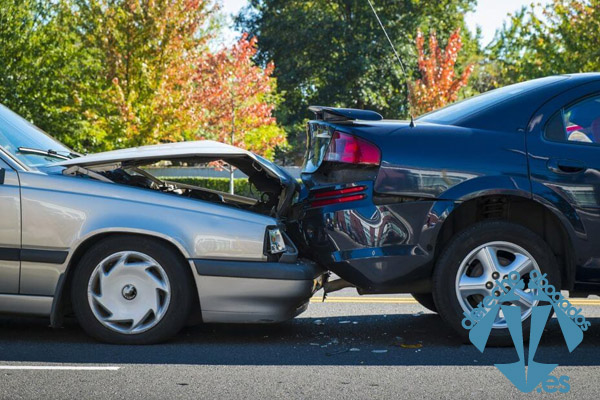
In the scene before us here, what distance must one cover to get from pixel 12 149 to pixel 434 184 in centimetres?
276

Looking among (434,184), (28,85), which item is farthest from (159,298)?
(28,85)

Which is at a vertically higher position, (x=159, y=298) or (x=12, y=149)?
(x=12, y=149)

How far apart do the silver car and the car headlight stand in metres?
0.01

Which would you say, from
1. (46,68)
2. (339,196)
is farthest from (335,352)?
(46,68)

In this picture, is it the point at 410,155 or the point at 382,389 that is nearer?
the point at 382,389

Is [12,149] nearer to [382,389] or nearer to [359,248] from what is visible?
[359,248]

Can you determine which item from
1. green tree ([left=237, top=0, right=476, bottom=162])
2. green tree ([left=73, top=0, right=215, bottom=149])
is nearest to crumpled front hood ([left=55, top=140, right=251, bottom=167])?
green tree ([left=73, top=0, right=215, bottom=149])

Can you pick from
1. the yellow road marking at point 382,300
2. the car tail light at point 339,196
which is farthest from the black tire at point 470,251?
the yellow road marking at point 382,300

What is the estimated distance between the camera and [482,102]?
5559mm

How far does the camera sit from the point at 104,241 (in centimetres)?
514

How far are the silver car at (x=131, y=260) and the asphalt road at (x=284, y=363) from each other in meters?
0.22

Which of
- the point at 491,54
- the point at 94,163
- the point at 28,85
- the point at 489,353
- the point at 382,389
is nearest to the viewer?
the point at 382,389

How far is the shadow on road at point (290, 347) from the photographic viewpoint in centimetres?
484

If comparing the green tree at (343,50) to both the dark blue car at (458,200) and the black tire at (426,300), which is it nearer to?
the black tire at (426,300)
